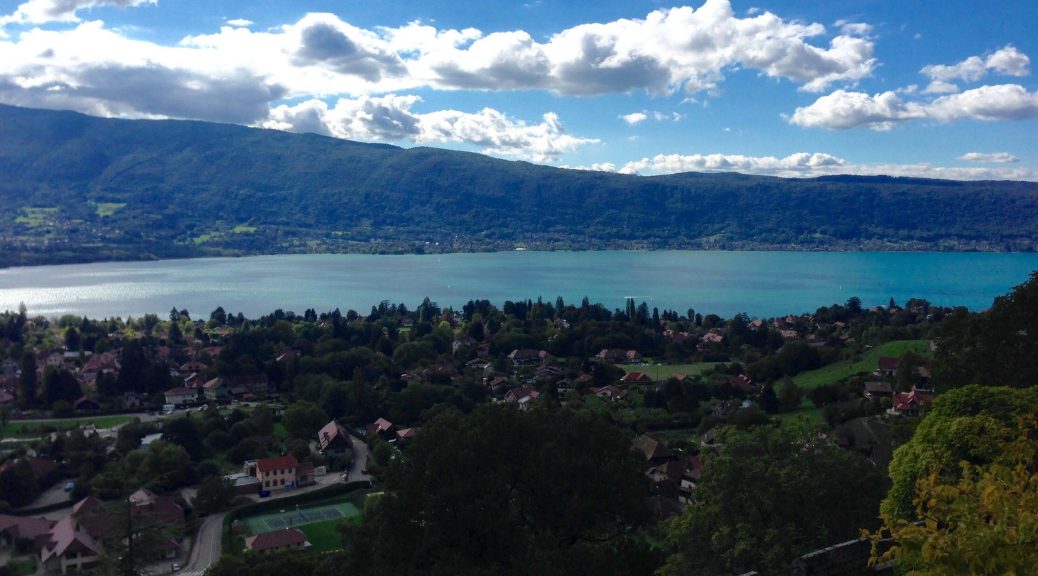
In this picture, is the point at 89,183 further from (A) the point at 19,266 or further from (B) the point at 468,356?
(B) the point at 468,356

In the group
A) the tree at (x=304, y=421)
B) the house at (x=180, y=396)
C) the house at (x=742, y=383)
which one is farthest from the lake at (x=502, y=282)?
the tree at (x=304, y=421)

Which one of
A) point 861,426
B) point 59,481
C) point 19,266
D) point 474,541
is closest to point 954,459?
point 474,541

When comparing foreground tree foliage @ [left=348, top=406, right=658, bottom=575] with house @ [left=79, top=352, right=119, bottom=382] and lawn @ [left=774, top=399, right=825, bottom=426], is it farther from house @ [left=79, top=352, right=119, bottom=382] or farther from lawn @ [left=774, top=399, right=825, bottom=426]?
house @ [left=79, top=352, right=119, bottom=382]

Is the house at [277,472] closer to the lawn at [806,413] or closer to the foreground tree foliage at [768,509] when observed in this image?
the lawn at [806,413]

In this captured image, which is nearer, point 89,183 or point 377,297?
point 377,297

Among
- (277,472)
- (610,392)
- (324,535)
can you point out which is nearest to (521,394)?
(610,392)

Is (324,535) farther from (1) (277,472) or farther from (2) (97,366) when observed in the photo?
(2) (97,366)

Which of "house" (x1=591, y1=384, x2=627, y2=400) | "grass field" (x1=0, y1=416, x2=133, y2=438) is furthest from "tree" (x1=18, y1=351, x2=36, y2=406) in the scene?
"house" (x1=591, y1=384, x2=627, y2=400)
